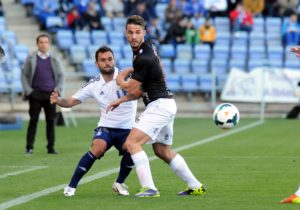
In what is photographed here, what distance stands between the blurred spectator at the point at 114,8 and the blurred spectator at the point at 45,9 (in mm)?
1818

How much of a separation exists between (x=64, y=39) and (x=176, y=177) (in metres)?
20.5

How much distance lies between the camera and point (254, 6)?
3591cm

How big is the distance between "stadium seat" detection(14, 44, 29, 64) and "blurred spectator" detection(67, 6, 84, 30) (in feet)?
8.56

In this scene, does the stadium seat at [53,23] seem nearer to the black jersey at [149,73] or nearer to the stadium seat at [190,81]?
the stadium seat at [190,81]

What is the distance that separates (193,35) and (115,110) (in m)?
21.7

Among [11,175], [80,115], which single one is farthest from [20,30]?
[11,175]

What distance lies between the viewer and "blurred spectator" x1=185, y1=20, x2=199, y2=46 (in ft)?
110

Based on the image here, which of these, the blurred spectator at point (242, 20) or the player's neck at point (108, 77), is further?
the blurred spectator at point (242, 20)

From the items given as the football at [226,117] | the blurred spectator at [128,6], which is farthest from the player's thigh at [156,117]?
the blurred spectator at [128,6]

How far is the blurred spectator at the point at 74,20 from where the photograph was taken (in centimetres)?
3428

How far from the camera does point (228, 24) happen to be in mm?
35188

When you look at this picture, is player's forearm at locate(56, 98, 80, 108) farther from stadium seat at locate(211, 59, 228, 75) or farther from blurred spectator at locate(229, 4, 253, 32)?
blurred spectator at locate(229, 4, 253, 32)

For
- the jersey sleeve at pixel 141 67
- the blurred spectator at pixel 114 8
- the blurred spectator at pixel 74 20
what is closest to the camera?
the jersey sleeve at pixel 141 67

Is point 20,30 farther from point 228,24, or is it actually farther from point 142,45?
point 142,45
